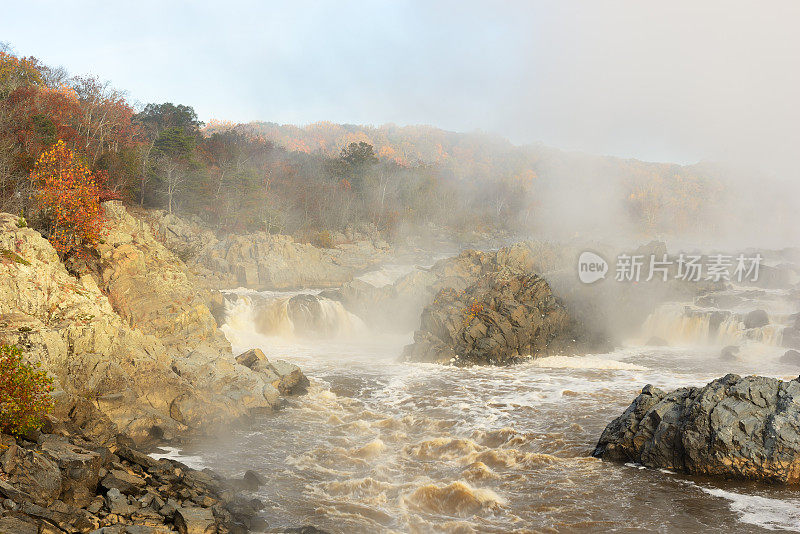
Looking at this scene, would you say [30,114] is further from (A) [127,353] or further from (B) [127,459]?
(B) [127,459]

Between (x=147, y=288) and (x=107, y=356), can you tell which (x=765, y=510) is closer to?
(x=107, y=356)

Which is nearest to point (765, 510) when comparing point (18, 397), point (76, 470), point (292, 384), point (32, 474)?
point (76, 470)

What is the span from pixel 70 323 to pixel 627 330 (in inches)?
985

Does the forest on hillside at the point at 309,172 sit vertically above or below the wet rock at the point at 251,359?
above

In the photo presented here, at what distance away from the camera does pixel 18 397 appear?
872 cm

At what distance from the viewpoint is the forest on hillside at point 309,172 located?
23953 millimetres

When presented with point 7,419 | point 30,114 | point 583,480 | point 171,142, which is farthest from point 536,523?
point 171,142

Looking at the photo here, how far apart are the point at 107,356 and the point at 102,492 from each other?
218 inches

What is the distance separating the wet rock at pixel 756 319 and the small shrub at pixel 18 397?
91.9 feet

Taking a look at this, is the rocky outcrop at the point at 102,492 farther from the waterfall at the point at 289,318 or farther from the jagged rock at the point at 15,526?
the waterfall at the point at 289,318

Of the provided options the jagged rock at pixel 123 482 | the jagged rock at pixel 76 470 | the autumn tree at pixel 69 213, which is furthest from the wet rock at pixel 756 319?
the autumn tree at pixel 69 213

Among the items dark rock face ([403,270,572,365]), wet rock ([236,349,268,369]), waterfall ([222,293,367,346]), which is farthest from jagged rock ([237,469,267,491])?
waterfall ([222,293,367,346])

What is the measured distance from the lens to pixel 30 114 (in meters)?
21.2

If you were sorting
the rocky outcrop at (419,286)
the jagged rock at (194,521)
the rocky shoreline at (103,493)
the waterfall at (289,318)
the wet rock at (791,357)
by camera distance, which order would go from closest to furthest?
the rocky shoreline at (103,493), the jagged rock at (194,521), the wet rock at (791,357), the waterfall at (289,318), the rocky outcrop at (419,286)
